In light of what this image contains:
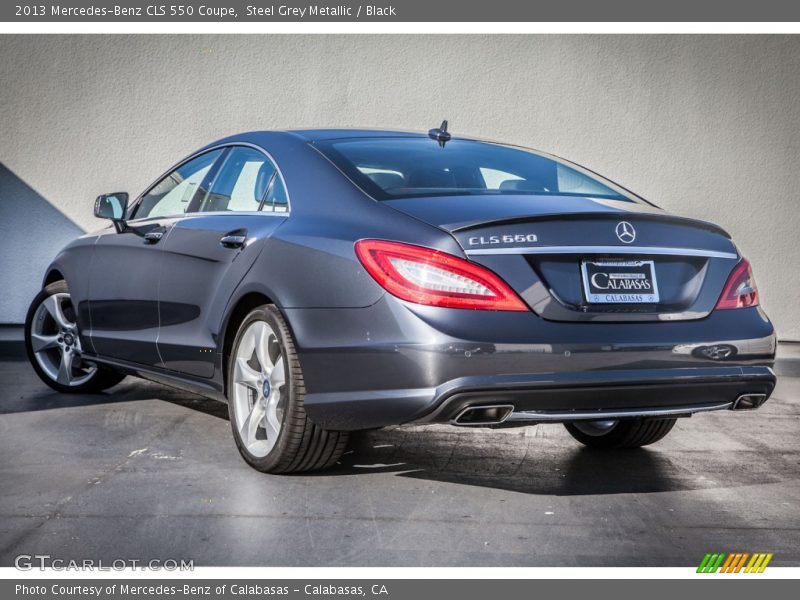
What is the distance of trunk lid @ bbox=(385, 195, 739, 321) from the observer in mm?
4055

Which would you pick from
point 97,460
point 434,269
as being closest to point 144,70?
point 97,460

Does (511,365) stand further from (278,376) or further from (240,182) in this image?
(240,182)

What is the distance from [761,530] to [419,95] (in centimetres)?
671

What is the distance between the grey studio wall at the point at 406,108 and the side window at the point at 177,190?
149 inches

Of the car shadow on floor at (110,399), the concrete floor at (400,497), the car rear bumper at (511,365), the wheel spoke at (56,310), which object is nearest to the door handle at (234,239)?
the car rear bumper at (511,365)

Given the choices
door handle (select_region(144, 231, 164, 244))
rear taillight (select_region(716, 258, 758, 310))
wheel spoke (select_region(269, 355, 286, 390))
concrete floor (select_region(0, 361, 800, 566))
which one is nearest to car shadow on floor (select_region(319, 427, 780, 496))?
concrete floor (select_region(0, 361, 800, 566))

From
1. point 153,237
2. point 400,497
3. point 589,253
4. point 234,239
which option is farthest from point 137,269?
point 589,253

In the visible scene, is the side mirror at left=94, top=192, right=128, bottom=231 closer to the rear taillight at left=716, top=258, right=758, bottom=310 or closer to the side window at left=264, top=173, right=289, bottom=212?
the side window at left=264, top=173, right=289, bottom=212

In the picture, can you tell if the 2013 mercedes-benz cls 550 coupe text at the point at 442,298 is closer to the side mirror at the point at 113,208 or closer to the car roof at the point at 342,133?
the car roof at the point at 342,133

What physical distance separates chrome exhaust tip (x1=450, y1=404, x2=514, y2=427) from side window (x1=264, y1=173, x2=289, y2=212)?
128cm

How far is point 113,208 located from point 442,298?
10.0 ft

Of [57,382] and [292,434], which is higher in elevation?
[292,434]

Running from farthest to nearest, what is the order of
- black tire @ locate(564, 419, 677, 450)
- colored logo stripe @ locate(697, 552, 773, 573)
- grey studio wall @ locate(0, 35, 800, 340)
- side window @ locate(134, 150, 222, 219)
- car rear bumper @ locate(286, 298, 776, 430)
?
grey studio wall @ locate(0, 35, 800, 340)
side window @ locate(134, 150, 222, 219)
black tire @ locate(564, 419, 677, 450)
car rear bumper @ locate(286, 298, 776, 430)
colored logo stripe @ locate(697, 552, 773, 573)

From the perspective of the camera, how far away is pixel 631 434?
565 centimetres
